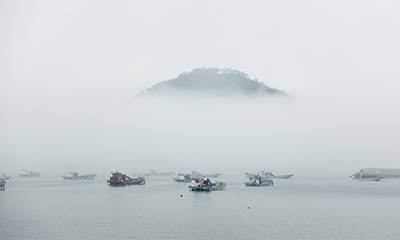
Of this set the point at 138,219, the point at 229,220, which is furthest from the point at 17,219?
the point at 229,220

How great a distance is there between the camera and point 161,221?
64.9 m

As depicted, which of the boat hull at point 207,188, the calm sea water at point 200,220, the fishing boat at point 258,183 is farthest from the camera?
the fishing boat at point 258,183

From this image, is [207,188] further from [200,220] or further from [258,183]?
[200,220]

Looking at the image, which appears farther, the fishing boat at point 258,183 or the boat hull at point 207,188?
the fishing boat at point 258,183

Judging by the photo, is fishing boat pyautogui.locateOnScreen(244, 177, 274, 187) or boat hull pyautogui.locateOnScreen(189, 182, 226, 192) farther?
fishing boat pyautogui.locateOnScreen(244, 177, 274, 187)

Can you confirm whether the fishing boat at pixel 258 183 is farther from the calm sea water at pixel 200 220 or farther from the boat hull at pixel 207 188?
the calm sea water at pixel 200 220

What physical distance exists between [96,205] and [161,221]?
2958 cm

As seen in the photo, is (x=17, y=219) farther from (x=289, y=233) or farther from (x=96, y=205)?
(x=289, y=233)

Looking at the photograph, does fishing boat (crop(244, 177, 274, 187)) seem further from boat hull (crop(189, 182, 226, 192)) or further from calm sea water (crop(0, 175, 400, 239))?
calm sea water (crop(0, 175, 400, 239))

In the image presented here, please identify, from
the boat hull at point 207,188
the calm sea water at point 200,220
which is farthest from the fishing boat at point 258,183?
the calm sea water at point 200,220

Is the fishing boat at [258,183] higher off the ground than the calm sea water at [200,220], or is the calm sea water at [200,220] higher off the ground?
the fishing boat at [258,183]

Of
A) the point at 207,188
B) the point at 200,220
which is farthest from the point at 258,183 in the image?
the point at 200,220

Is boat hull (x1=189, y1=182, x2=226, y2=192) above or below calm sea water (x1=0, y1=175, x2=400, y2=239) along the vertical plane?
above

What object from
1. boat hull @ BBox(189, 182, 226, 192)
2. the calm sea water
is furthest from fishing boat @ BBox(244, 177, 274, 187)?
the calm sea water
